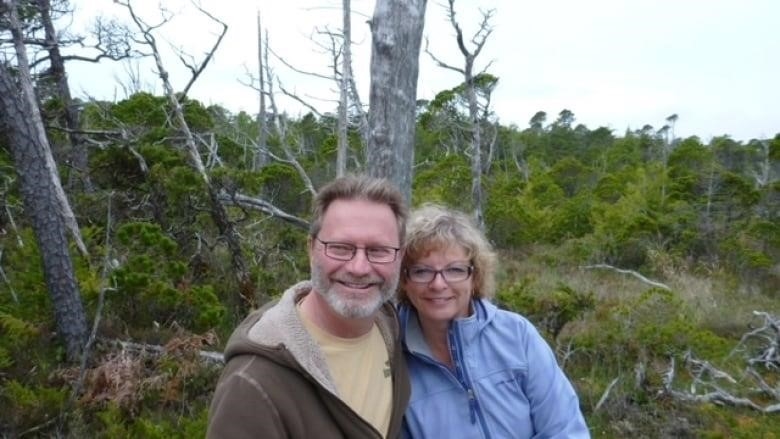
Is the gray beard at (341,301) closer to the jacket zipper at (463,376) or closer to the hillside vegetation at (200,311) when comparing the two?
the jacket zipper at (463,376)

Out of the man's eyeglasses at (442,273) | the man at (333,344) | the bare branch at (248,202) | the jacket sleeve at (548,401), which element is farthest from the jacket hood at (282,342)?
the bare branch at (248,202)

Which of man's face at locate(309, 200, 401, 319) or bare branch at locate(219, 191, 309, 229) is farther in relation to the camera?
bare branch at locate(219, 191, 309, 229)

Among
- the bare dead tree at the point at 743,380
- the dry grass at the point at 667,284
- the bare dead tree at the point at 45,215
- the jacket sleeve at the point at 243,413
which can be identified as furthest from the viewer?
the dry grass at the point at 667,284

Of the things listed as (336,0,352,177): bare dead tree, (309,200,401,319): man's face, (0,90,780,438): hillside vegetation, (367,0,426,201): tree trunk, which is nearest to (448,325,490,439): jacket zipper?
(309,200,401,319): man's face

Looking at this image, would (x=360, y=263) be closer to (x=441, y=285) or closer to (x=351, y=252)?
(x=351, y=252)

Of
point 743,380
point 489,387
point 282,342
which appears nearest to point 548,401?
point 489,387

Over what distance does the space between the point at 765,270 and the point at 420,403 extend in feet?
45.9

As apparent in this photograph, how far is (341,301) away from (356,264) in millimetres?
114

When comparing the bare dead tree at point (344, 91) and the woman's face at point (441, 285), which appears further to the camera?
the bare dead tree at point (344, 91)

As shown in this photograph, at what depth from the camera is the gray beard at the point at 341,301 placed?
5.54ft

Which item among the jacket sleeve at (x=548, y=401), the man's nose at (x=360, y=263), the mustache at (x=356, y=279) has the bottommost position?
the jacket sleeve at (x=548, y=401)

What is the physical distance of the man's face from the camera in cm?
170

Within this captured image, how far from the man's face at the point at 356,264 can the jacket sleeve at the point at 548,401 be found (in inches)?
23.0

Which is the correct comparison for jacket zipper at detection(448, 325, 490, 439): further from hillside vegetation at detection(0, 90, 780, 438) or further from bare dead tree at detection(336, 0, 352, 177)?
bare dead tree at detection(336, 0, 352, 177)
